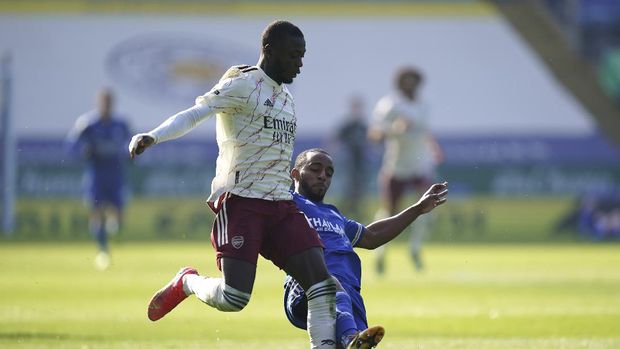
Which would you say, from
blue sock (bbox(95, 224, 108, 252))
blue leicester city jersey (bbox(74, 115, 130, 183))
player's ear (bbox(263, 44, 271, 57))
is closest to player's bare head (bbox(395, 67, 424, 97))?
blue leicester city jersey (bbox(74, 115, 130, 183))

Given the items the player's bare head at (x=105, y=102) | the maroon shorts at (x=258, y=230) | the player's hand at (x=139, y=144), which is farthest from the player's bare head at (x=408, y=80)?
the player's hand at (x=139, y=144)

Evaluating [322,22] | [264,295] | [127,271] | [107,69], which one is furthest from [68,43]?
[264,295]

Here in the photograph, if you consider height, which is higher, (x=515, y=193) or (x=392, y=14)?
(x=392, y=14)

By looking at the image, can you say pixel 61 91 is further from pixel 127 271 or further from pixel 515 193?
pixel 127 271

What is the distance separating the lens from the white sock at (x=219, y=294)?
741 cm

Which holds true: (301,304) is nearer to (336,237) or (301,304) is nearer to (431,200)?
(336,237)

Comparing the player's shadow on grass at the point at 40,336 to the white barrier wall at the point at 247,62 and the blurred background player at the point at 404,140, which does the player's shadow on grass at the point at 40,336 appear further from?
the white barrier wall at the point at 247,62

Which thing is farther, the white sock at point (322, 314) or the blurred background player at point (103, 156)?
the blurred background player at point (103, 156)

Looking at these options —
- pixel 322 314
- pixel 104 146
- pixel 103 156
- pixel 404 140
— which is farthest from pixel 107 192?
pixel 322 314

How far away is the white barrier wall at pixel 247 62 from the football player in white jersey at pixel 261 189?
74.9 ft

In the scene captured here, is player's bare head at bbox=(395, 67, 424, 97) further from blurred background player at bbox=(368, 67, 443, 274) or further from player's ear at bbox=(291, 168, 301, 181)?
player's ear at bbox=(291, 168, 301, 181)

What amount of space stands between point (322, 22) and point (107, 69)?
5.18 meters

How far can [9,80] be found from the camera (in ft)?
93.6

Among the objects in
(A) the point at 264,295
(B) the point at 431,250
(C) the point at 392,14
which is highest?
(C) the point at 392,14
